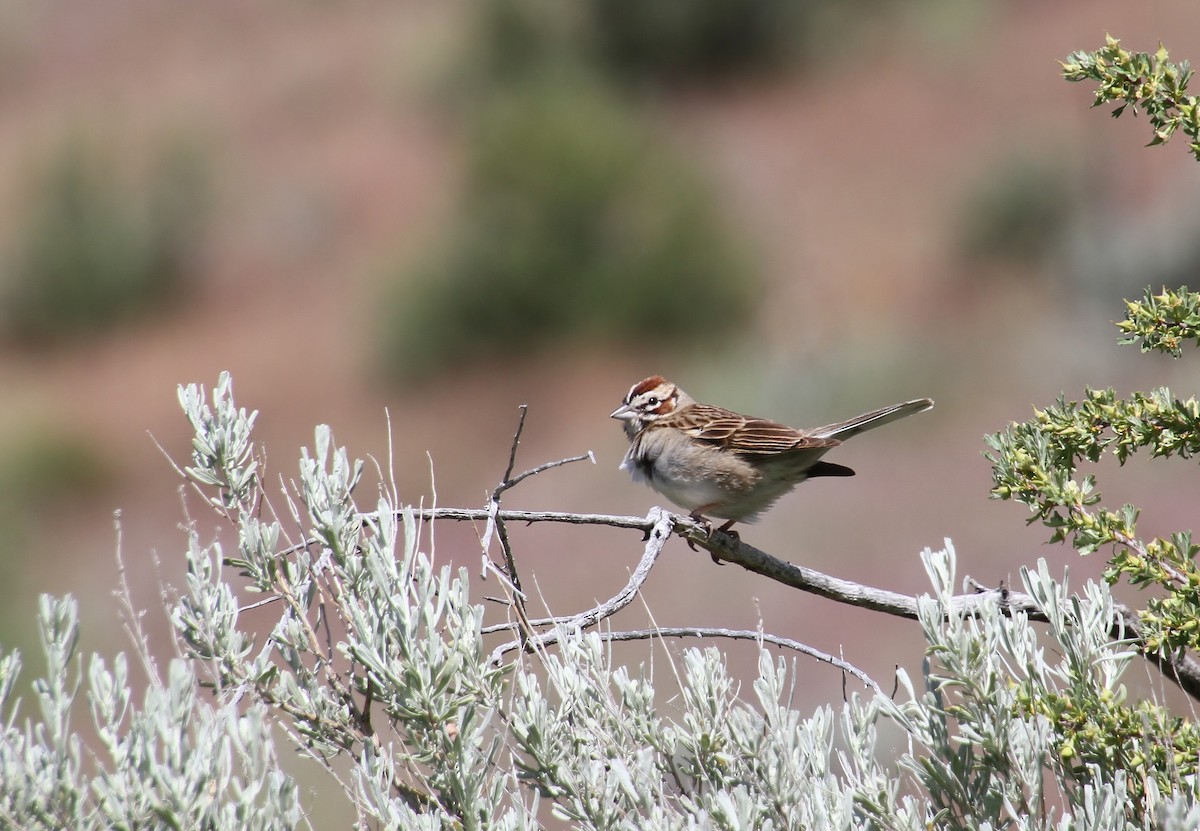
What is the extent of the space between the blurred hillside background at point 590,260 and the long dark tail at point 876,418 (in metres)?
6.14

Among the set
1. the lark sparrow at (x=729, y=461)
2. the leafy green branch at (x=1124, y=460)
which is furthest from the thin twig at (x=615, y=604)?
the lark sparrow at (x=729, y=461)

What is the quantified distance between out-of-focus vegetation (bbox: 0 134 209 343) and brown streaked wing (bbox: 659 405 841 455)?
29823 millimetres

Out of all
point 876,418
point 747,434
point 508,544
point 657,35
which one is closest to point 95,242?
point 657,35

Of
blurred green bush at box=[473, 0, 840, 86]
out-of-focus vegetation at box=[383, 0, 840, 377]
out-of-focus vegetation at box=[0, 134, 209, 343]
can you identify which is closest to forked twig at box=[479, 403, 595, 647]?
out-of-focus vegetation at box=[383, 0, 840, 377]

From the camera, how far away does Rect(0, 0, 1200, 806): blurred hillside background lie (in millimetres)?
16562

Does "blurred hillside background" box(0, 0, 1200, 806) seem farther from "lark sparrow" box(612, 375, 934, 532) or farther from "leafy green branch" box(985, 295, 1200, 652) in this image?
"leafy green branch" box(985, 295, 1200, 652)

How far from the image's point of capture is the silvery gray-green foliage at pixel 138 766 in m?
2.55

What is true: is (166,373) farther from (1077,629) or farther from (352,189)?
(1077,629)

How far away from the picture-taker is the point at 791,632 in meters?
12.6

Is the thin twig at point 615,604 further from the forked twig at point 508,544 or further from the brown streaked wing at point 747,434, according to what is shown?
the brown streaked wing at point 747,434

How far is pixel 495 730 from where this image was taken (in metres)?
3.04

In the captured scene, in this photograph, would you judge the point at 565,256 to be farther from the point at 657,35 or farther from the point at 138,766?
the point at 138,766

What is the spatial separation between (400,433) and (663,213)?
7.79 m

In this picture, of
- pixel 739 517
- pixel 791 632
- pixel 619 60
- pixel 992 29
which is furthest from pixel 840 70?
pixel 739 517
